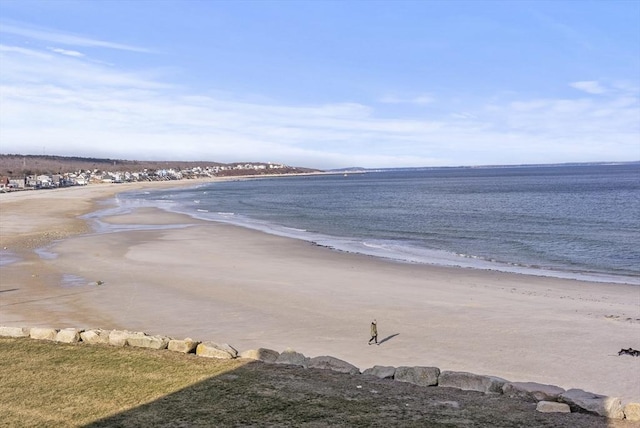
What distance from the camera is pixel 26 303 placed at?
19766 mm

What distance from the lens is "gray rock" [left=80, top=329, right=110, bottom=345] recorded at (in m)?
13.0

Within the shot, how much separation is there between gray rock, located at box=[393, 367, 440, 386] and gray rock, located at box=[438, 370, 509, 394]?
13cm

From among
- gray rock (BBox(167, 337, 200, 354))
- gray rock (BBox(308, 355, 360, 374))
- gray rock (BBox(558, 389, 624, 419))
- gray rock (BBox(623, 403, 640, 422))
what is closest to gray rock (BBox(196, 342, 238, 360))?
gray rock (BBox(167, 337, 200, 354))

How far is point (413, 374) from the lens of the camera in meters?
10.9

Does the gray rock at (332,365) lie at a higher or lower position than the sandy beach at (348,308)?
higher

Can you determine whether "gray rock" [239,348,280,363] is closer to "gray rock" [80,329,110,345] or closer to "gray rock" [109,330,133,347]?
"gray rock" [109,330,133,347]

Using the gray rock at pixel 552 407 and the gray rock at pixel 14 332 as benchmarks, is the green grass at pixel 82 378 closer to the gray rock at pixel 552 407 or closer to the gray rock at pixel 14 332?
the gray rock at pixel 14 332

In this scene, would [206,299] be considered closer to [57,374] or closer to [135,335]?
[135,335]

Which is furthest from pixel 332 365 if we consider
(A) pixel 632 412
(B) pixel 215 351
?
(A) pixel 632 412

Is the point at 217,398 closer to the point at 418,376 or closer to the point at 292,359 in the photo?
the point at 292,359

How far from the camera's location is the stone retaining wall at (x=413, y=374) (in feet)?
30.8

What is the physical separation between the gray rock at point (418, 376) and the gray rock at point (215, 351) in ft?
11.2

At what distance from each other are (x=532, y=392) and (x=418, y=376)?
1973 millimetres

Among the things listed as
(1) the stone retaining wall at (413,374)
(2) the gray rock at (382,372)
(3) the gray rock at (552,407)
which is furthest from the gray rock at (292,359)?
(3) the gray rock at (552,407)
